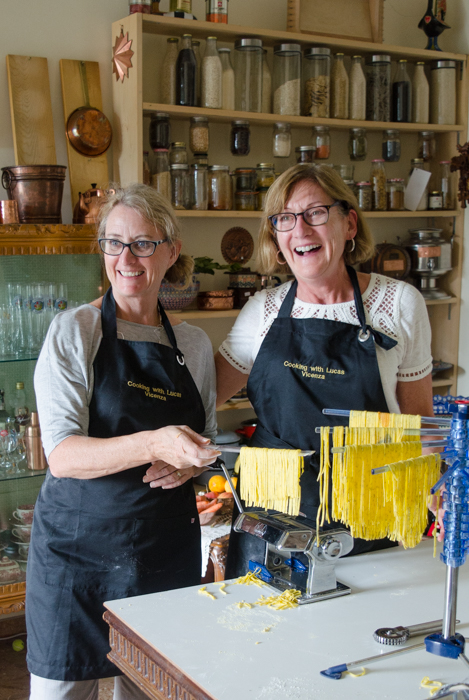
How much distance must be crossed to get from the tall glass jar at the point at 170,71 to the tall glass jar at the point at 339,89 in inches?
30.7

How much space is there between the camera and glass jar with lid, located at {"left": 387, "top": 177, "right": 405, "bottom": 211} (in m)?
3.61

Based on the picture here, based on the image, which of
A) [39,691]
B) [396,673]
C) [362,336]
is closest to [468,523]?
[396,673]

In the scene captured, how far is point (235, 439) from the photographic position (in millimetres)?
3168

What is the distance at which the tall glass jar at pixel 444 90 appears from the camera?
363 centimetres

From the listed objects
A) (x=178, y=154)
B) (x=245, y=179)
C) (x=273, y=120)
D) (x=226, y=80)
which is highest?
(x=226, y=80)

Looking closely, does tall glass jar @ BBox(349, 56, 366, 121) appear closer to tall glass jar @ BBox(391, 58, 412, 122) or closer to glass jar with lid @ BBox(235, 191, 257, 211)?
tall glass jar @ BBox(391, 58, 412, 122)

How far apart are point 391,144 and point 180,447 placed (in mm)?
2666

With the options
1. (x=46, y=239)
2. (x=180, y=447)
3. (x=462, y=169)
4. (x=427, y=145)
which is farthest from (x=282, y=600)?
Answer: (x=427, y=145)

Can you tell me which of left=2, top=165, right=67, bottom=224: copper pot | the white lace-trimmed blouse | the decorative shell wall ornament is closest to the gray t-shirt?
the white lace-trimmed blouse

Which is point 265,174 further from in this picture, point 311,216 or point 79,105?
point 311,216

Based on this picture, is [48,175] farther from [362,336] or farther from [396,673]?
[396,673]

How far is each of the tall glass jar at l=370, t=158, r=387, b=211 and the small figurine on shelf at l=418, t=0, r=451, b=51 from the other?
681mm

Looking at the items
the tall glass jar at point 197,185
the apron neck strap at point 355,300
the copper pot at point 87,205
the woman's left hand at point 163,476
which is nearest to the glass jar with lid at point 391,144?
the tall glass jar at point 197,185

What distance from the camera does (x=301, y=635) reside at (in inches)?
50.8
